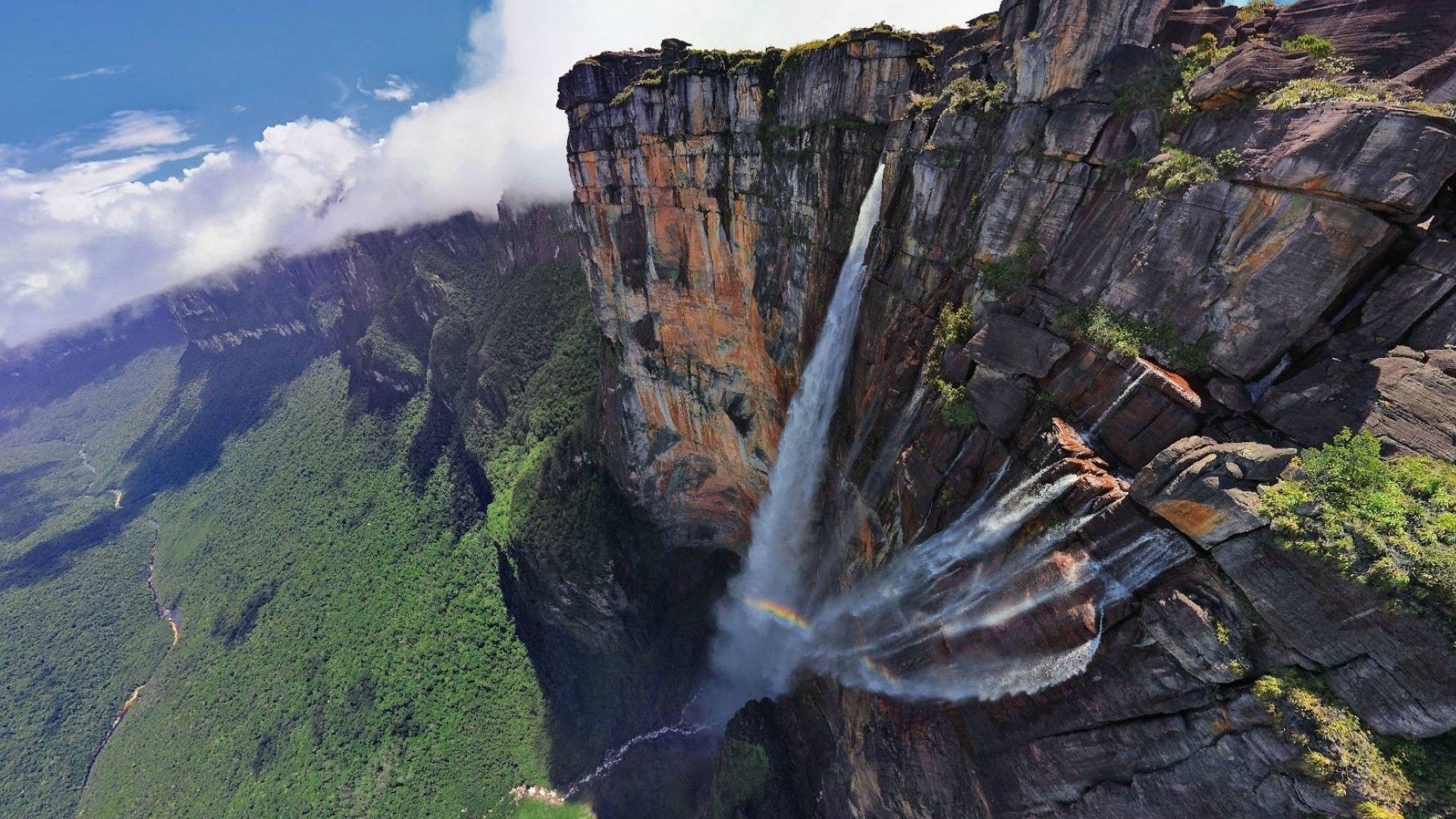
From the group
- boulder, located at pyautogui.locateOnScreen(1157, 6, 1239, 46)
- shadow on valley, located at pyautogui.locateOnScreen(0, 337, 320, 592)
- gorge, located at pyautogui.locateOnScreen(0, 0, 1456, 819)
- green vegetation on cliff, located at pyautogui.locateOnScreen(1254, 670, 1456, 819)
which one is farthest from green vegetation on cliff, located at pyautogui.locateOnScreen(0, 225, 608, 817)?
boulder, located at pyautogui.locateOnScreen(1157, 6, 1239, 46)

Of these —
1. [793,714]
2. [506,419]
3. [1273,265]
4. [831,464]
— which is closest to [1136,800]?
[1273,265]

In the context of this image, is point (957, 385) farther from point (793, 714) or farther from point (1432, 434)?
point (793, 714)

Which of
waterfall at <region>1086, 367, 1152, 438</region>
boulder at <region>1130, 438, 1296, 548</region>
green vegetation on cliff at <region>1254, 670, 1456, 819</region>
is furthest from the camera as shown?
waterfall at <region>1086, 367, 1152, 438</region>

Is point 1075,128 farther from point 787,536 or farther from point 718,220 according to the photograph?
point 787,536

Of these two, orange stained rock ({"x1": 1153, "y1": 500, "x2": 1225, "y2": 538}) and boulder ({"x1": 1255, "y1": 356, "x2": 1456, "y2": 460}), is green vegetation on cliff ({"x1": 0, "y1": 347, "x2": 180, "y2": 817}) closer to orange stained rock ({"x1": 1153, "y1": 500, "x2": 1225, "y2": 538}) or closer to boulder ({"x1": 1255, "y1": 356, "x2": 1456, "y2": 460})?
orange stained rock ({"x1": 1153, "y1": 500, "x2": 1225, "y2": 538})

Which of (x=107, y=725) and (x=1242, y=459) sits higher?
(x=1242, y=459)

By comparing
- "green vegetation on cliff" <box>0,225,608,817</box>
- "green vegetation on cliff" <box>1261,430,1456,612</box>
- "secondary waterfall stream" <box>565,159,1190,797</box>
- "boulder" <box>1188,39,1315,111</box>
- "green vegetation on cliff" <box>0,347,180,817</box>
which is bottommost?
"green vegetation on cliff" <box>0,347,180,817</box>
